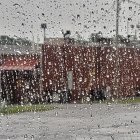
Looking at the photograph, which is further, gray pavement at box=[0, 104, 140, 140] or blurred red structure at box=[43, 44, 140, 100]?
blurred red structure at box=[43, 44, 140, 100]

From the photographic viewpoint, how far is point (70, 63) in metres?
40.3

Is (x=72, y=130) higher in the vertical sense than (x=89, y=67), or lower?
lower

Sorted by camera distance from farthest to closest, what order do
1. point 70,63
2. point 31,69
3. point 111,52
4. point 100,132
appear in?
point 111,52, point 70,63, point 31,69, point 100,132

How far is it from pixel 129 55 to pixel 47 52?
9.58 meters

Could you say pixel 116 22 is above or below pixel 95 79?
above

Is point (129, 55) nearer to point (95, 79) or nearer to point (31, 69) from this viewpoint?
point (95, 79)

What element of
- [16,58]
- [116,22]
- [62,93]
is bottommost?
[62,93]

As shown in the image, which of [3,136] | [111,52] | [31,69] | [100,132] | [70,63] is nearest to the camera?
[3,136]

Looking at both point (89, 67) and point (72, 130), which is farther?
point (89, 67)

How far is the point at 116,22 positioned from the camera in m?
41.5

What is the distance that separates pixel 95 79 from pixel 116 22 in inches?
194

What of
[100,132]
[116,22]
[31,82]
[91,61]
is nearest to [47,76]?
[31,82]

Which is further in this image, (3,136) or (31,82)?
(31,82)

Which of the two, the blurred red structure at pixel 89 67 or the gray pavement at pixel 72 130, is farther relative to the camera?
the blurred red structure at pixel 89 67
